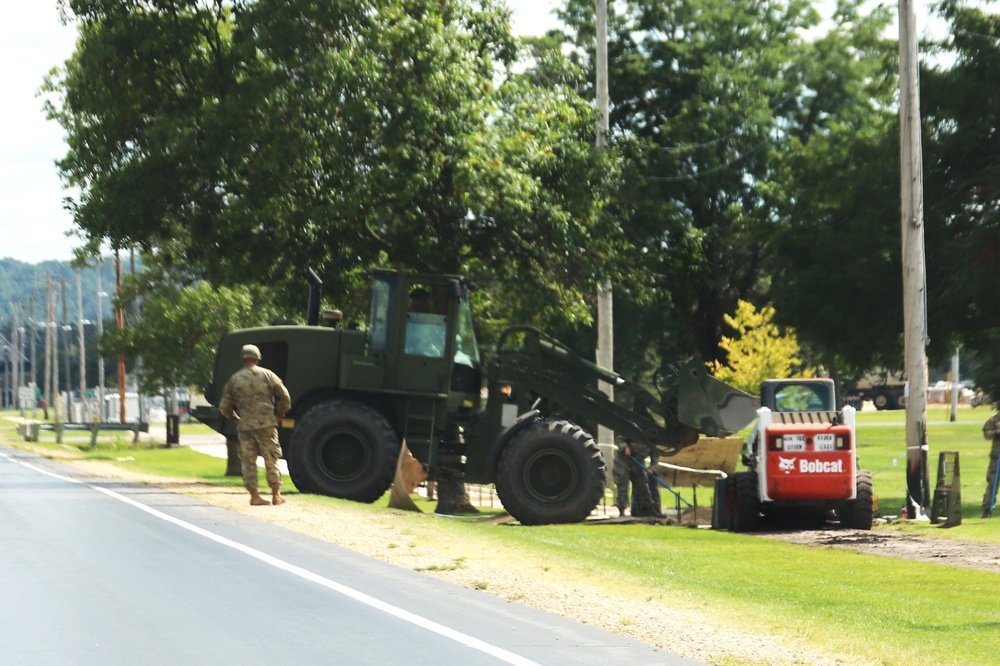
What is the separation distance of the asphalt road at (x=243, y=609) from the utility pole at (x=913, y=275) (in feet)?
37.7

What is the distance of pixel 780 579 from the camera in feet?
52.1

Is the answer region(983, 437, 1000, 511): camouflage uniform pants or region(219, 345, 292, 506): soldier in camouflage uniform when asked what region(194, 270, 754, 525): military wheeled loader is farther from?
region(983, 437, 1000, 511): camouflage uniform pants

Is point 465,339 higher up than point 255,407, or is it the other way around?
point 465,339

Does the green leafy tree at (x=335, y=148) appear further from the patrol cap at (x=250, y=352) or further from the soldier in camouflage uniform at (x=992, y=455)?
the soldier in camouflage uniform at (x=992, y=455)

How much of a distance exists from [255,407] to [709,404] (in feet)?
23.0

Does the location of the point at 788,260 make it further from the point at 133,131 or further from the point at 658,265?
the point at 133,131

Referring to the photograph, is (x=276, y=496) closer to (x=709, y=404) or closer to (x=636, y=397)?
(x=636, y=397)

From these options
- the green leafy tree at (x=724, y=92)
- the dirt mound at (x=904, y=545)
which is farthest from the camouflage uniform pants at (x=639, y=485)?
the green leafy tree at (x=724, y=92)

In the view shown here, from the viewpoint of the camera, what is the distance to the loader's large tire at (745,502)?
22703 millimetres

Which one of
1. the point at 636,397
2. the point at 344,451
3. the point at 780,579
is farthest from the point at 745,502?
the point at 780,579

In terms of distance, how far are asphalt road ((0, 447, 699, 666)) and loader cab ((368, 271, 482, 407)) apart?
5.70m

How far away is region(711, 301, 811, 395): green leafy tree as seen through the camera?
59.0 meters

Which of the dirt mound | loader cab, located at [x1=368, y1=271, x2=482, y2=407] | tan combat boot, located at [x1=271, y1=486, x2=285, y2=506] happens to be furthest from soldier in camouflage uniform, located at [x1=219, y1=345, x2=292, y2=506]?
the dirt mound

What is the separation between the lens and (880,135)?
113 feet
